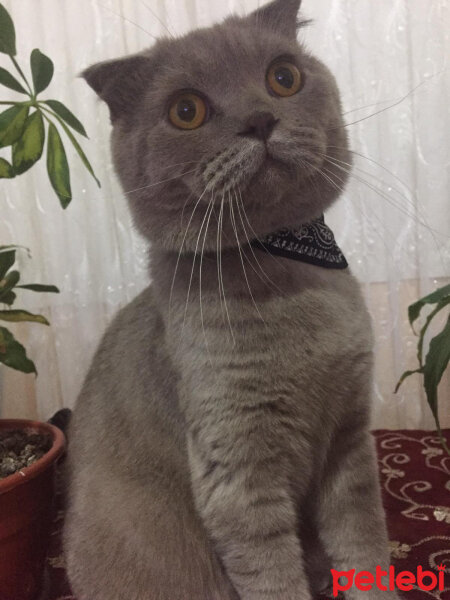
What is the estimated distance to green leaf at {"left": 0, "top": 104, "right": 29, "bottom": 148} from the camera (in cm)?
78

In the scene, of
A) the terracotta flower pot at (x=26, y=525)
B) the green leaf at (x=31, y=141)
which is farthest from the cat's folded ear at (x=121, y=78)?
the terracotta flower pot at (x=26, y=525)

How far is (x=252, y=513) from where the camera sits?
28.7 inches

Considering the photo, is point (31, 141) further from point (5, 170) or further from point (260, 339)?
point (260, 339)

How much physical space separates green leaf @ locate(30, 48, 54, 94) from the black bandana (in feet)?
1.32

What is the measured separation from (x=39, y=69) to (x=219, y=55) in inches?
10.9

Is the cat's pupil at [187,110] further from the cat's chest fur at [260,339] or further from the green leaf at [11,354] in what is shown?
the green leaf at [11,354]

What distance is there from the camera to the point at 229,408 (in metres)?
0.73

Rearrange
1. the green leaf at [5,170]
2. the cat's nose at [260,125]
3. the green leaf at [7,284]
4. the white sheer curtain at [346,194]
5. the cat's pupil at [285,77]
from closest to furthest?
the cat's nose at [260,125], the cat's pupil at [285,77], the green leaf at [5,170], the green leaf at [7,284], the white sheer curtain at [346,194]

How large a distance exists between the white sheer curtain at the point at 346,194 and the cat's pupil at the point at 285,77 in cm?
60

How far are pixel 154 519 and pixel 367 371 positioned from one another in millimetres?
402

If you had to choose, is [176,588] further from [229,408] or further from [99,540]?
[229,408]

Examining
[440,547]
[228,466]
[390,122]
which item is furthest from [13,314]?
[390,122]

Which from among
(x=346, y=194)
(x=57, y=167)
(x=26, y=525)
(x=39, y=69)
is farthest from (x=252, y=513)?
(x=346, y=194)

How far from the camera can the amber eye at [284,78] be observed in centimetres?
75
